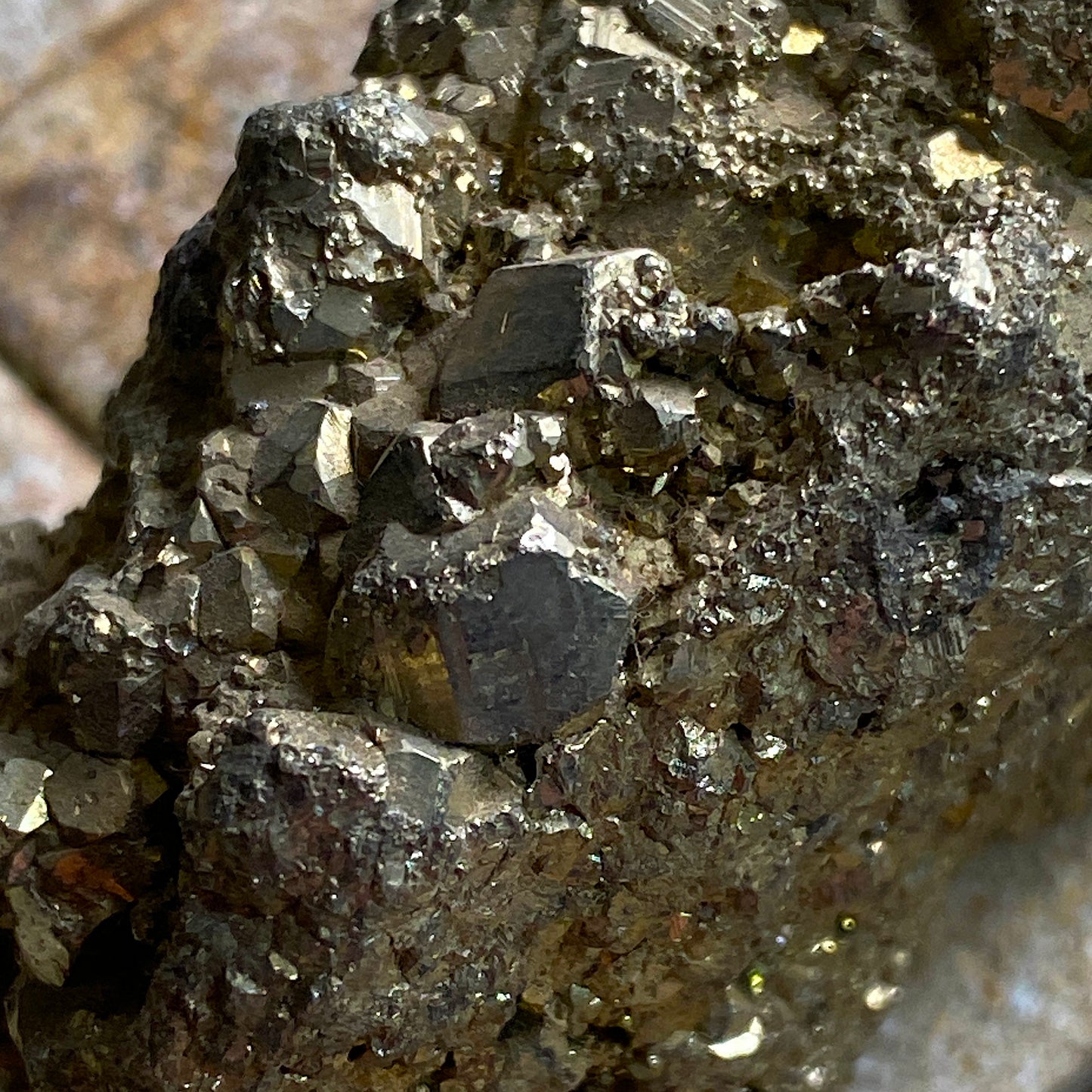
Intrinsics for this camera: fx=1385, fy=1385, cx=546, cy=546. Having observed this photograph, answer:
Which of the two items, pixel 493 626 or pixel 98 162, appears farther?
pixel 98 162

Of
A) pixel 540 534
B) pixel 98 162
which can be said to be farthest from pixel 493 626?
pixel 98 162

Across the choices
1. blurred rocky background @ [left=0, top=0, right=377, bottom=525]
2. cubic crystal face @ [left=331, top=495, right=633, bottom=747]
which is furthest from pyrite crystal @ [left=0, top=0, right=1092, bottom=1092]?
blurred rocky background @ [left=0, top=0, right=377, bottom=525]

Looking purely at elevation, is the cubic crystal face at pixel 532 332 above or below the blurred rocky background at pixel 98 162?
above

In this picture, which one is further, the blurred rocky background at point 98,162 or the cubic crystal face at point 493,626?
the blurred rocky background at point 98,162

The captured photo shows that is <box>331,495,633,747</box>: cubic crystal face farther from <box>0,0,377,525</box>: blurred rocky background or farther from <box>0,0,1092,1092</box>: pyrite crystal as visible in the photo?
<box>0,0,377,525</box>: blurred rocky background

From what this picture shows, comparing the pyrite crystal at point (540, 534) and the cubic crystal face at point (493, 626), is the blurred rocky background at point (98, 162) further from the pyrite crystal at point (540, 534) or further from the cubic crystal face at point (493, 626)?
the cubic crystal face at point (493, 626)

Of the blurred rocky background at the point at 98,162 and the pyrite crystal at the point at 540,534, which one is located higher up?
the pyrite crystal at the point at 540,534

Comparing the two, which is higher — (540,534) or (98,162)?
(540,534)

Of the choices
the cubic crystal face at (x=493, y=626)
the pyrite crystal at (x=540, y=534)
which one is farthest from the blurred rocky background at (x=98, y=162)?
the cubic crystal face at (x=493, y=626)

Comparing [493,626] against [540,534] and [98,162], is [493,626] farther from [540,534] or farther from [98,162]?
[98,162]
